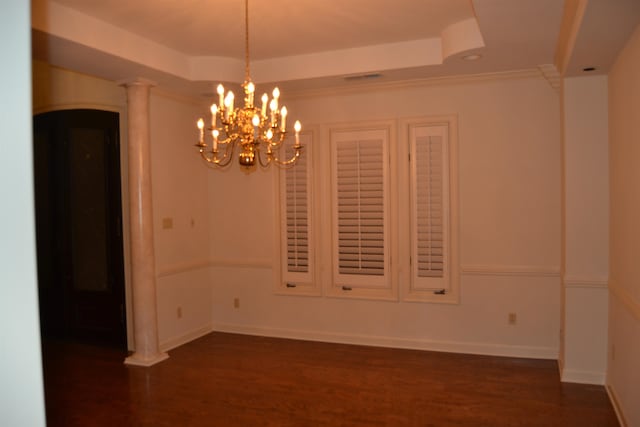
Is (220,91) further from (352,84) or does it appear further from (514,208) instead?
(514,208)

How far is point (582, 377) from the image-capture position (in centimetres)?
420

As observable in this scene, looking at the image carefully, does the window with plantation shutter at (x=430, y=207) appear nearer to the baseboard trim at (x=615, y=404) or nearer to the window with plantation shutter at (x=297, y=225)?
the window with plantation shutter at (x=297, y=225)

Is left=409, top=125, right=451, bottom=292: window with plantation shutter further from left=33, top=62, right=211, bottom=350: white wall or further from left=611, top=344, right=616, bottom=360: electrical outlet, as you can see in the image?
left=33, top=62, right=211, bottom=350: white wall

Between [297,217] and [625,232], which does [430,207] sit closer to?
[297,217]

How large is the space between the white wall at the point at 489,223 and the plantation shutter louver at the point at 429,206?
Answer: 0.19 m

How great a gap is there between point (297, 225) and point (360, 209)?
2.64ft

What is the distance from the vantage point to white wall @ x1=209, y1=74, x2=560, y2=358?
15.9 ft

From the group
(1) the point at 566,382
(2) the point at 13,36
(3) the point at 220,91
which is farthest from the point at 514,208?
(2) the point at 13,36

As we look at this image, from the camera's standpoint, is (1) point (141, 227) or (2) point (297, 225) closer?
(1) point (141, 227)

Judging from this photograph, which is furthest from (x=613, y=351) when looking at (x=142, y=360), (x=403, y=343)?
(x=142, y=360)

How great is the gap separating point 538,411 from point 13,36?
415 centimetres

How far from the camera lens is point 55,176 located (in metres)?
5.76

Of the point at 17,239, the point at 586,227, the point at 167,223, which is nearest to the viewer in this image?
the point at 17,239

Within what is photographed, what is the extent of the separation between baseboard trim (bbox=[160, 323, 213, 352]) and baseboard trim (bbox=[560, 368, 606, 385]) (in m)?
3.96
